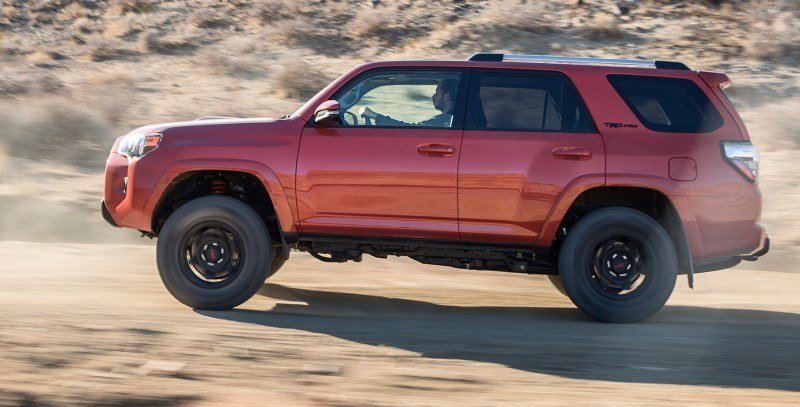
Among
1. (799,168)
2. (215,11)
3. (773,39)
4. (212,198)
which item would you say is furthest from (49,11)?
(212,198)

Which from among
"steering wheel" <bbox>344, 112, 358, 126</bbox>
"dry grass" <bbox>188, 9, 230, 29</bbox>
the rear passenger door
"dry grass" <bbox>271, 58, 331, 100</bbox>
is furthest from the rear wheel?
"dry grass" <bbox>188, 9, 230, 29</bbox>

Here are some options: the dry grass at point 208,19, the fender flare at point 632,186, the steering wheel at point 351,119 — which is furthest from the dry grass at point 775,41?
the steering wheel at point 351,119

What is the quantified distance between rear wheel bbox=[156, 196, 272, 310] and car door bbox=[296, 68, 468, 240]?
39 cm

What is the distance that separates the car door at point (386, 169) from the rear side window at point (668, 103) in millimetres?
1175

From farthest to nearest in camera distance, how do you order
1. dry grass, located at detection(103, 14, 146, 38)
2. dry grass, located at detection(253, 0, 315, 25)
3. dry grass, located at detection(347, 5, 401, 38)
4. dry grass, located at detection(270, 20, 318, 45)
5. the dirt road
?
Answer: dry grass, located at detection(253, 0, 315, 25)
dry grass, located at detection(103, 14, 146, 38)
dry grass, located at detection(347, 5, 401, 38)
dry grass, located at detection(270, 20, 318, 45)
the dirt road

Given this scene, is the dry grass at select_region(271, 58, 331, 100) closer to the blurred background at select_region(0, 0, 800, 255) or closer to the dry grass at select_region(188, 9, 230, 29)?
the blurred background at select_region(0, 0, 800, 255)

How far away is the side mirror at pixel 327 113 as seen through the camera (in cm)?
751

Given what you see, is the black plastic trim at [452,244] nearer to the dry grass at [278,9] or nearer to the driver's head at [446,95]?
the driver's head at [446,95]

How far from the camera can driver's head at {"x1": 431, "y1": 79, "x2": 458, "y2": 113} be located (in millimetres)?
7637

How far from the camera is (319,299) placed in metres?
8.80

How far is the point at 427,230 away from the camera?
7578 mm

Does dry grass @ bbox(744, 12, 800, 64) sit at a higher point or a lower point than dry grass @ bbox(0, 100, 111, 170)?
higher

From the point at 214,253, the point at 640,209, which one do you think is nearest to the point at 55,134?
the point at 214,253

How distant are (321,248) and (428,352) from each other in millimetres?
1553
